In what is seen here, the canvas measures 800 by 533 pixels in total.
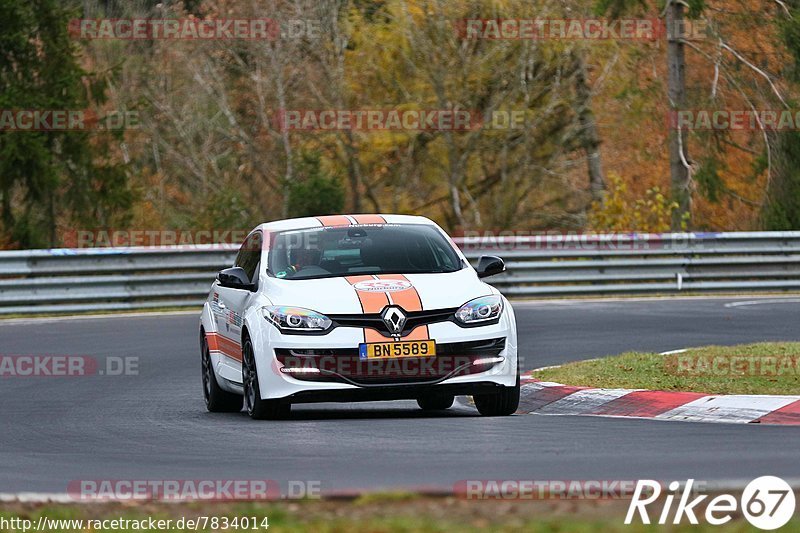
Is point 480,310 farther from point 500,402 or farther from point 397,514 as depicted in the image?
point 397,514

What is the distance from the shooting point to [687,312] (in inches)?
894

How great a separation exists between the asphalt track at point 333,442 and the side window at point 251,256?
1196 mm

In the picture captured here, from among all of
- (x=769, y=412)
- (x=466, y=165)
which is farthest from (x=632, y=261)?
(x=769, y=412)

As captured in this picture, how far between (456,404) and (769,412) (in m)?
3.38

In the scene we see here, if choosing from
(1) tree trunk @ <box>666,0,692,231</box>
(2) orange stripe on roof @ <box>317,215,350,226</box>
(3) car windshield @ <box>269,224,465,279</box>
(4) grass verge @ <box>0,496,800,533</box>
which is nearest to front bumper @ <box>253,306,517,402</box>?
(3) car windshield @ <box>269,224,465,279</box>

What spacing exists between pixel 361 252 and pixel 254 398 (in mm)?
1505

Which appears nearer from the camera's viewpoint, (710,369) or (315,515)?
(315,515)

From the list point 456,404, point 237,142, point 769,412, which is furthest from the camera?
point 237,142

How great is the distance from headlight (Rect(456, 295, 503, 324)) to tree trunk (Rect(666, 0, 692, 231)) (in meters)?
23.3

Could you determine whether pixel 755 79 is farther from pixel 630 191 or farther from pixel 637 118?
pixel 630 191

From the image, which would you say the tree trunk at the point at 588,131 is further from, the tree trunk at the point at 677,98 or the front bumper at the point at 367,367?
the front bumper at the point at 367,367

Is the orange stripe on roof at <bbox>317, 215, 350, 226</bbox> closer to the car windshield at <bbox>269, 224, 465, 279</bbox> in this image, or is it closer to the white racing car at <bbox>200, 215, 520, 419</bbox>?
the car windshield at <bbox>269, 224, 465, 279</bbox>

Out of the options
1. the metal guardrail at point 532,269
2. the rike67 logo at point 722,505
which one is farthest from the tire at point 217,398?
the metal guardrail at point 532,269

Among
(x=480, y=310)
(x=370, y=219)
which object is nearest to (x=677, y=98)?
(x=370, y=219)
